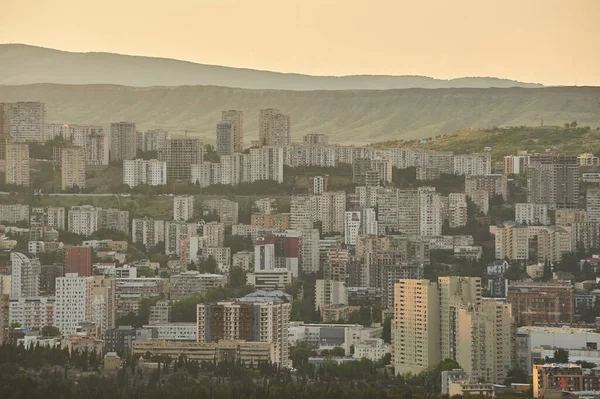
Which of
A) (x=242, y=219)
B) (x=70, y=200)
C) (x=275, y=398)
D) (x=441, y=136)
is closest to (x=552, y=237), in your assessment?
(x=242, y=219)

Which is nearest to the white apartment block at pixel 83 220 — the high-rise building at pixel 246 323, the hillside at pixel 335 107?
the hillside at pixel 335 107

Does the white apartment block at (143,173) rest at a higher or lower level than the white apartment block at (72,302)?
higher

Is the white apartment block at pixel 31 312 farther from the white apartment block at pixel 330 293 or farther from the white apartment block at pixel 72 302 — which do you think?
the white apartment block at pixel 330 293

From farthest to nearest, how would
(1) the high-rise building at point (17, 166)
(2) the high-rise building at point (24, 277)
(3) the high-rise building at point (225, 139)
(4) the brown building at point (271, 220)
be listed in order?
(3) the high-rise building at point (225, 139), (1) the high-rise building at point (17, 166), (4) the brown building at point (271, 220), (2) the high-rise building at point (24, 277)

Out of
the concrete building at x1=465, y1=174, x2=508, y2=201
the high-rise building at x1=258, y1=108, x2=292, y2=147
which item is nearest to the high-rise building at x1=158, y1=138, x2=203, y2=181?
the high-rise building at x1=258, y1=108, x2=292, y2=147

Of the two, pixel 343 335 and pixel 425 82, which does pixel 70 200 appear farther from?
pixel 343 335

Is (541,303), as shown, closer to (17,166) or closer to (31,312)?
(31,312)

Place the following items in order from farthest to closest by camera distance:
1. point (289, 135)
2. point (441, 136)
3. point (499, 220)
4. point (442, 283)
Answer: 1. point (441, 136)
2. point (289, 135)
3. point (499, 220)
4. point (442, 283)
